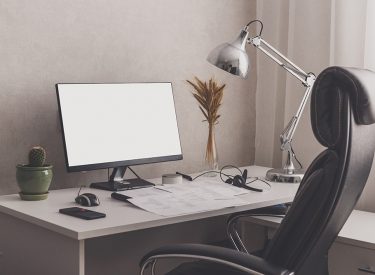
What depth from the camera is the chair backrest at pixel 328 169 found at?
1604mm

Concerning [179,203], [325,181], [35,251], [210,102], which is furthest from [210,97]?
[325,181]

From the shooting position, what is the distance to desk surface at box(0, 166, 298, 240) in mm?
1808

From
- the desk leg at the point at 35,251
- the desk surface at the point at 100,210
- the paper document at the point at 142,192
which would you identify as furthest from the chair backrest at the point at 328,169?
the paper document at the point at 142,192

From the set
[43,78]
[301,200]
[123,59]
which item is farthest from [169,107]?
[301,200]

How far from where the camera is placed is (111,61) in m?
2.58

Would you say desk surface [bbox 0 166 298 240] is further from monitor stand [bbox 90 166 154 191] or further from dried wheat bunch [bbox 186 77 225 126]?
dried wheat bunch [bbox 186 77 225 126]

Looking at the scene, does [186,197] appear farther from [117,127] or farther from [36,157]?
[36,157]

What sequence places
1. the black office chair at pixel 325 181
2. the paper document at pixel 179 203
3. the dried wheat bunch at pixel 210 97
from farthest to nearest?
the dried wheat bunch at pixel 210 97 → the paper document at pixel 179 203 → the black office chair at pixel 325 181

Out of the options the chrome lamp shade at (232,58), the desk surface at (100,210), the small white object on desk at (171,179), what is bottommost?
the desk surface at (100,210)

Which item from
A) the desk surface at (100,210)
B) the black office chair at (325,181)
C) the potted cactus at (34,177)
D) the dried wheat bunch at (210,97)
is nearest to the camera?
the black office chair at (325,181)

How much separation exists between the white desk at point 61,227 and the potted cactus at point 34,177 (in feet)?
0.11

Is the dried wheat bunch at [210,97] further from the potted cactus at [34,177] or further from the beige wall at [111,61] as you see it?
the potted cactus at [34,177]

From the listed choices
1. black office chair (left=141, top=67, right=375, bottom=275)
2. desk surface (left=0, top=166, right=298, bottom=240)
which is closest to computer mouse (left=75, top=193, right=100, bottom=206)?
desk surface (left=0, top=166, right=298, bottom=240)

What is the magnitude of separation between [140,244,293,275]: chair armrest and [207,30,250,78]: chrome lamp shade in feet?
3.15
